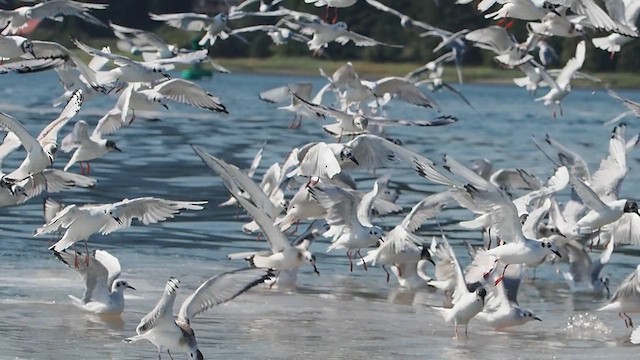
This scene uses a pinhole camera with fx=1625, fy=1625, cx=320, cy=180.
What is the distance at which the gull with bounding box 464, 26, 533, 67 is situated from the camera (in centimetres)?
1736

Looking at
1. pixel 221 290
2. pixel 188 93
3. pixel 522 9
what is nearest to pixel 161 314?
pixel 221 290

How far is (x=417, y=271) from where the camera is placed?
1502 cm

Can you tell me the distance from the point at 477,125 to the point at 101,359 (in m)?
29.5

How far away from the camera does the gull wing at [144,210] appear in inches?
489

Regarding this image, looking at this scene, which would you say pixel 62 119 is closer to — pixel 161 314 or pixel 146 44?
pixel 161 314

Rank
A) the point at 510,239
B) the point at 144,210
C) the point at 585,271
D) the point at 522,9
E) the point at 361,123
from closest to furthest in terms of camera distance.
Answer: the point at 510,239, the point at 144,210, the point at 522,9, the point at 361,123, the point at 585,271

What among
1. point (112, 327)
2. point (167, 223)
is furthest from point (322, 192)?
point (167, 223)

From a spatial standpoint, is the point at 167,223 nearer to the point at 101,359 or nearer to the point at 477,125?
the point at 101,359

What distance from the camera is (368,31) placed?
5769cm

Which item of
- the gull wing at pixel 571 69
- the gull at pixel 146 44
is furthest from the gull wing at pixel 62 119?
the gull wing at pixel 571 69

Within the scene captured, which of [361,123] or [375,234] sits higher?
[361,123]

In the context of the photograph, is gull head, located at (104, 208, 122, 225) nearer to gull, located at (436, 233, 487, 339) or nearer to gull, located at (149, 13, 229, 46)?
gull, located at (436, 233, 487, 339)

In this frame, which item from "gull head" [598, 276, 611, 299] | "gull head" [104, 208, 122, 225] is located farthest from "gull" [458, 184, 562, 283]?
"gull head" [598, 276, 611, 299]

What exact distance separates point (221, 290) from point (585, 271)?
19.0 feet
